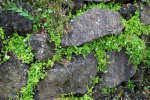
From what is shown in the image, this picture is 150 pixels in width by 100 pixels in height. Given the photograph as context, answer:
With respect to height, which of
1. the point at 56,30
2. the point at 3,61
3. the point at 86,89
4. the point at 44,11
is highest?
the point at 44,11

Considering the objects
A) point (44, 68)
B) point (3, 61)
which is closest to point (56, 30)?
point (44, 68)

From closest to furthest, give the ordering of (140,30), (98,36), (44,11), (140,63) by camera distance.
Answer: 1. (44,11)
2. (98,36)
3. (140,30)
4. (140,63)

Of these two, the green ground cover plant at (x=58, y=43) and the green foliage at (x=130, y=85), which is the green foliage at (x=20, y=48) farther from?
the green foliage at (x=130, y=85)

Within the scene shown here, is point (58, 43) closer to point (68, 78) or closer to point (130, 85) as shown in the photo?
point (68, 78)

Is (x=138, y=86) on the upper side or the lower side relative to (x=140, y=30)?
lower

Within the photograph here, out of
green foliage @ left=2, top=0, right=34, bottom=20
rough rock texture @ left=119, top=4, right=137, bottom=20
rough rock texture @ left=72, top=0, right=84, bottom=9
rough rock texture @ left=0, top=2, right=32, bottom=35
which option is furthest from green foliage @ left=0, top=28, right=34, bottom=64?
rough rock texture @ left=119, top=4, right=137, bottom=20

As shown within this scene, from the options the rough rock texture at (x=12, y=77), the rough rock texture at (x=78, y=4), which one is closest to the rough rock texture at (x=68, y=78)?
the rough rock texture at (x=12, y=77)

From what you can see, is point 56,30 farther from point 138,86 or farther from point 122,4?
point 138,86
